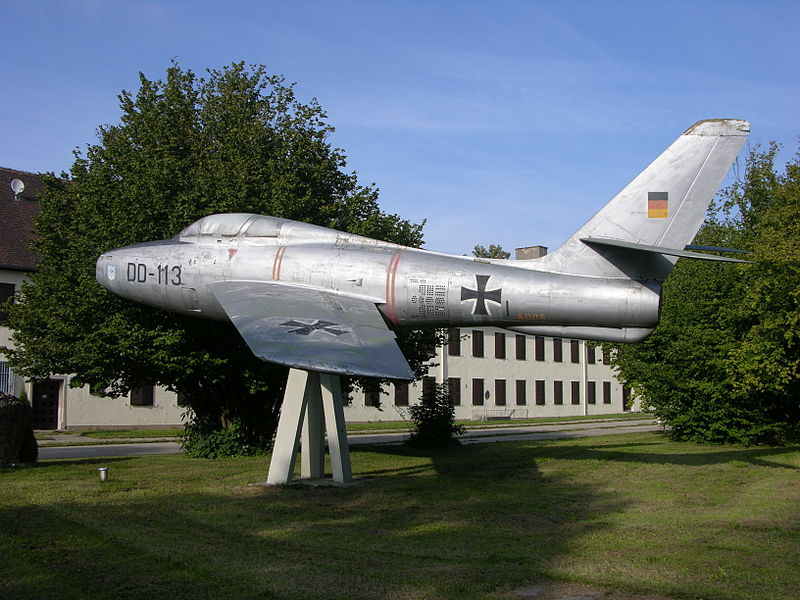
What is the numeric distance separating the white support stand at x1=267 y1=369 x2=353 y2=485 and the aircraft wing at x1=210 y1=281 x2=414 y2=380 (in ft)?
5.45

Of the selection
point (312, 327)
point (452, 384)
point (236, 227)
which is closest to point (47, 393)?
point (452, 384)

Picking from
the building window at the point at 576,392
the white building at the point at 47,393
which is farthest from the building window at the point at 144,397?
the building window at the point at 576,392

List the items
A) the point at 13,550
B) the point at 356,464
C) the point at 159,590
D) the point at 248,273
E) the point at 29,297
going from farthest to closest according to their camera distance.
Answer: the point at 29,297 < the point at 356,464 < the point at 248,273 < the point at 13,550 < the point at 159,590

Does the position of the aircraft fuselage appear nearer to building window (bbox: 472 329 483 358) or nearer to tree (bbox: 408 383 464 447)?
tree (bbox: 408 383 464 447)

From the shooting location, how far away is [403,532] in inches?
418

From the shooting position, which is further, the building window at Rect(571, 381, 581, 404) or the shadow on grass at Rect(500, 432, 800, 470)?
the building window at Rect(571, 381, 581, 404)

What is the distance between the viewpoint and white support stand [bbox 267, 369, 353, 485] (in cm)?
1472

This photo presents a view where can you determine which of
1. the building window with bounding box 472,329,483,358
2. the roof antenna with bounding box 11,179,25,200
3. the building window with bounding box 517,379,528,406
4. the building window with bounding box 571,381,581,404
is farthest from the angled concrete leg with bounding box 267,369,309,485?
the building window with bounding box 571,381,581,404

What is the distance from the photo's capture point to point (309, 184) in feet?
73.5

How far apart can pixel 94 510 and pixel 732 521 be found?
9.88 metres

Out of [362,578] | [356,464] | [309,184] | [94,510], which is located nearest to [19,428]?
[94,510]

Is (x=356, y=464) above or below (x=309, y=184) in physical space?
below

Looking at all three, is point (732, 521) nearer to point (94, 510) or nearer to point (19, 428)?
point (94, 510)

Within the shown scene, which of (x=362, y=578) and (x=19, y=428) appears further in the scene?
(x=19, y=428)
